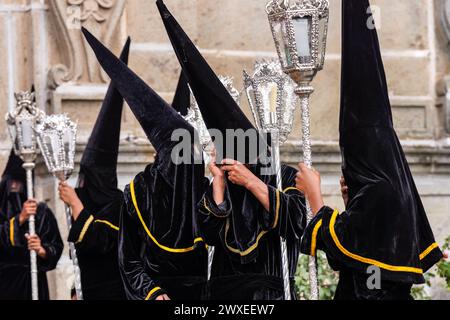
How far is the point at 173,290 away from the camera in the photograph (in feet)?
29.9

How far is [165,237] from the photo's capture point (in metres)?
9.06

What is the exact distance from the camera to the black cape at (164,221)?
29.7 feet

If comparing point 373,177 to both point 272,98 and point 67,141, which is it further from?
point 67,141

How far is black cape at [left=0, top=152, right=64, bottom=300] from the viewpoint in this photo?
508 inches

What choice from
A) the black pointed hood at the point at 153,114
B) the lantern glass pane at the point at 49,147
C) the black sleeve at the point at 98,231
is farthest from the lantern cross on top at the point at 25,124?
the black pointed hood at the point at 153,114

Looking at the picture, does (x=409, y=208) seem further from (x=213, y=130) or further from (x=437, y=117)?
(x=437, y=117)

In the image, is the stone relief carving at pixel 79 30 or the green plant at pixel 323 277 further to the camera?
the stone relief carving at pixel 79 30

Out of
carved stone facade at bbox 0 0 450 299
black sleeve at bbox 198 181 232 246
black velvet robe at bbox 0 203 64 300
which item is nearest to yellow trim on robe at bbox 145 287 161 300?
black sleeve at bbox 198 181 232 246

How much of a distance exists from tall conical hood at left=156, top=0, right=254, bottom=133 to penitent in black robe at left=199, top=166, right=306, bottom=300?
0.33m

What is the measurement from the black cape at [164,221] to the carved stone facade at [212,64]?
406 centimetres

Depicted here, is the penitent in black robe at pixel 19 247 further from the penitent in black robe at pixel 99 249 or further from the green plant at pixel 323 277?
the green plant at pixel 323 277

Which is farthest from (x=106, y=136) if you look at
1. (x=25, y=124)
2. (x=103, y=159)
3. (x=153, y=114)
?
(x=153, y=114)

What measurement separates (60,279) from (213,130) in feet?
18.5

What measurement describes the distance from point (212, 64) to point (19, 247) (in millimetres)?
2376
